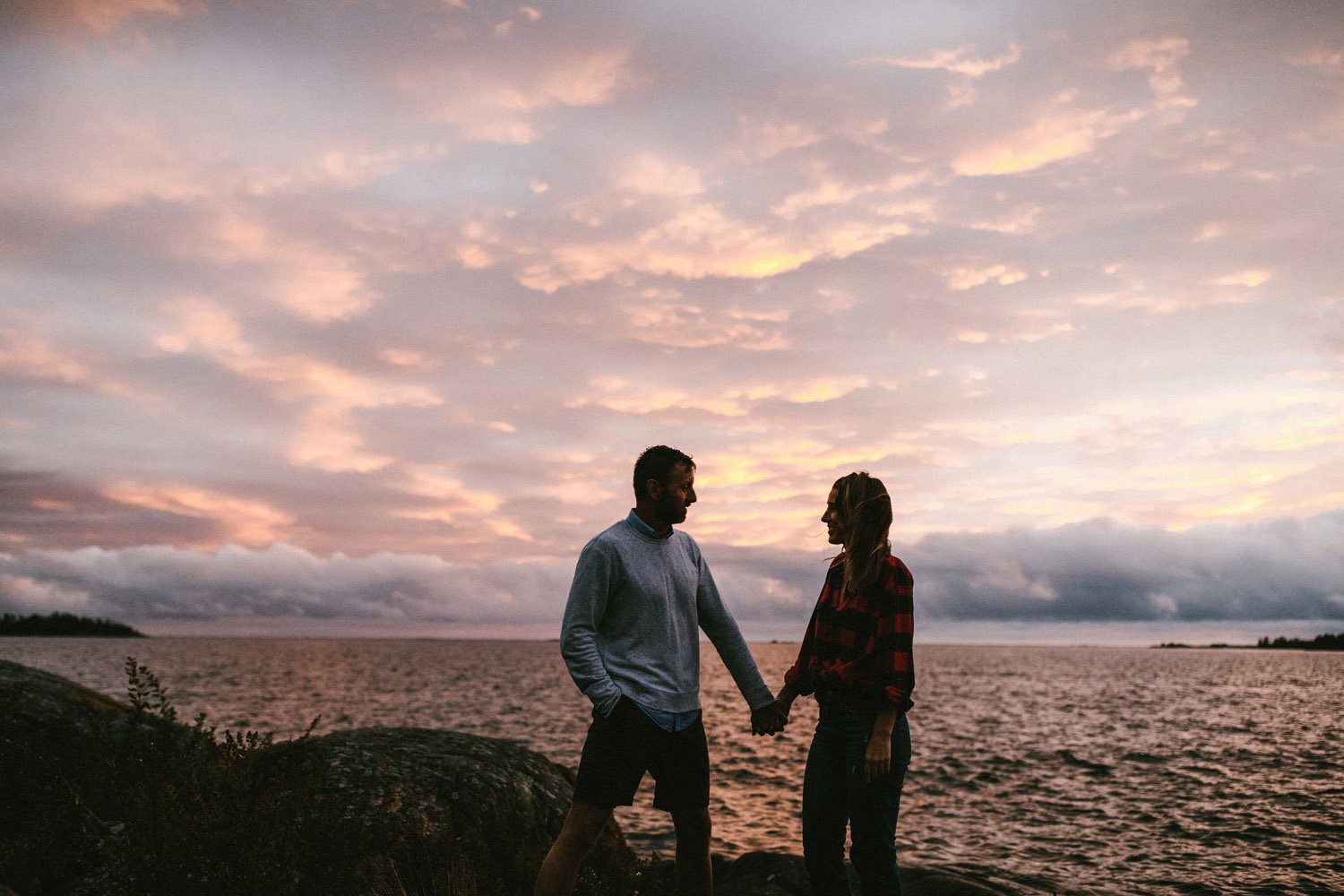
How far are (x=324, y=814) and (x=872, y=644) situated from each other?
357 cm

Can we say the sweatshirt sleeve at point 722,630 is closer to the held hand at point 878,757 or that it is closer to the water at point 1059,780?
the held hand at point 878,757

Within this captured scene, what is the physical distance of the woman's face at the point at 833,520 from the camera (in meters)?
4.79

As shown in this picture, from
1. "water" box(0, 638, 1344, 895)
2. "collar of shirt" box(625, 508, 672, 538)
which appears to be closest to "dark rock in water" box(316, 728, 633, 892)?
"collar of shirt" box(625, 508, 672, 538)

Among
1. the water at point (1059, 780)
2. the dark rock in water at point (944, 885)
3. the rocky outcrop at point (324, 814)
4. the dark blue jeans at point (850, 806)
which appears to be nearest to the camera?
the dark blue jeans at point (850, 806)

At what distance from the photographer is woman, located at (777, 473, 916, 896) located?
14.5ft

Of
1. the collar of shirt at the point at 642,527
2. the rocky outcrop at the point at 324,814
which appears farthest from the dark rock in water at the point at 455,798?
the collar of shirt at the point at 642,527

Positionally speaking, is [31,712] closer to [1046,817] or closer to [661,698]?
[661,698]

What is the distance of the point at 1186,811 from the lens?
1545 centimetres

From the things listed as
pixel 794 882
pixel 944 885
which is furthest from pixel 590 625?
pixel 944 885

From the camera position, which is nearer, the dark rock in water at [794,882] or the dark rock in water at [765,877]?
the dark rock in water at [794,882]

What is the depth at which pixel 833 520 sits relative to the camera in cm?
482

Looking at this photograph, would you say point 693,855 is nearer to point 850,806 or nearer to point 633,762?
point 633,762

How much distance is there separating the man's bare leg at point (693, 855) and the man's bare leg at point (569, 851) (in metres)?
0.53

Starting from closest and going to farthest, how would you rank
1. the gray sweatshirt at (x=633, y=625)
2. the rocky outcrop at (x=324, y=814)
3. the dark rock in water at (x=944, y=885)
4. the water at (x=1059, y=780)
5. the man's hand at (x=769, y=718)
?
1. the gray sweatshirt at (x=633, y=625)
2. the man's hand at (x=769, y=718)
3. the rocky outcrop at (x=324, y=814)
4. the dark rock in water at (x=944, y=885)
5. the water at (x=1059, y=780)
